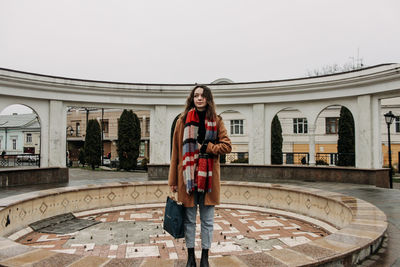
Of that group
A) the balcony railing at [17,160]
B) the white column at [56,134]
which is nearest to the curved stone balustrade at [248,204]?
the white column at [56,134]

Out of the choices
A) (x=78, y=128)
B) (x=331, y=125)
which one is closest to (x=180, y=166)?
(x=331, y=125)

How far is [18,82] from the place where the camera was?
37.9 feet

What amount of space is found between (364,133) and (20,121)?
4925cm

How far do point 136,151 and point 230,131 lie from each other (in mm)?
13170

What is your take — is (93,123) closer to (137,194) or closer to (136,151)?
(136,151)

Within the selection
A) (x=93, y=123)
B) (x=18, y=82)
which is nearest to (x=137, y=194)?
(x=18, y=82)

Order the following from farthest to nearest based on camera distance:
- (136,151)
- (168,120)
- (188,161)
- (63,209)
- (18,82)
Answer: (136,151) < (168,120) < (18,82) < (63,209) < (188,161)

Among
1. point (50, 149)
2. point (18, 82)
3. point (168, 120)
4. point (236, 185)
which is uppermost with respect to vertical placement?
point (18, 82)

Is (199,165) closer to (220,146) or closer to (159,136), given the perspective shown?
(220,146)

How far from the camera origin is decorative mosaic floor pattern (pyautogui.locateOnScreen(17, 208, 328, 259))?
5145 mm

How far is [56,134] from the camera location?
12.9 m

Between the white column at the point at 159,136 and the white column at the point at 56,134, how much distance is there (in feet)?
13.7

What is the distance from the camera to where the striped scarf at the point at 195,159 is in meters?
3.14

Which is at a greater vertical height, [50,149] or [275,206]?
[50,149]
